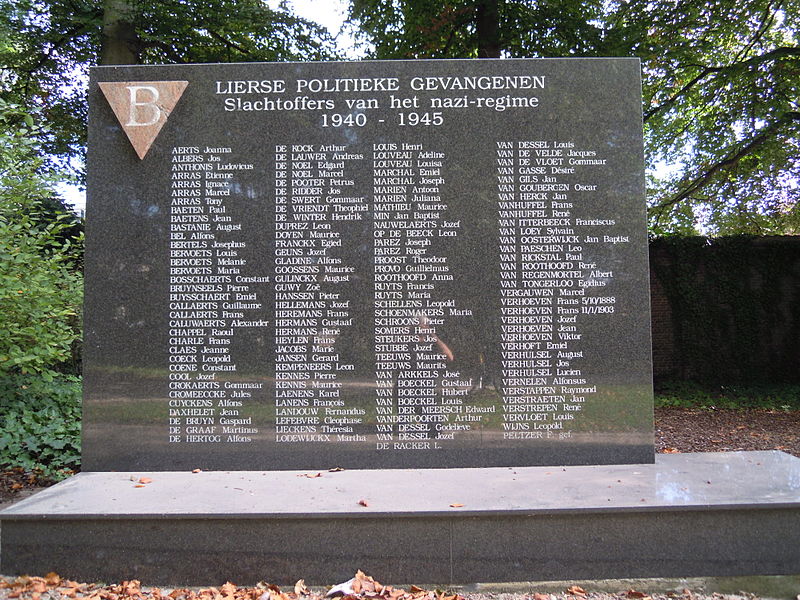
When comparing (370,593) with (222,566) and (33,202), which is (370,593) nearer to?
(222,566)

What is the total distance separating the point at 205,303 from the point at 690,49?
40.2ft

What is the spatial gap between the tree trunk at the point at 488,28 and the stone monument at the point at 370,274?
23.5ft

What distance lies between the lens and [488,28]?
11797mm

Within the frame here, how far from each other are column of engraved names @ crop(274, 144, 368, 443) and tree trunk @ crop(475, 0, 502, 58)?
7966mm

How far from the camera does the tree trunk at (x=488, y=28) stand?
11727mm

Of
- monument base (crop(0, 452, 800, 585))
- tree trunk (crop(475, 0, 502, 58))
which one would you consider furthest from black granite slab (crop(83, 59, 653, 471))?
tree trunk (crop(475, 0, 502, 58))

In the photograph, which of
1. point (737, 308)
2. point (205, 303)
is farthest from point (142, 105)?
point (737, 308)

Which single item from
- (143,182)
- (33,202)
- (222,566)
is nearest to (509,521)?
(222,566)

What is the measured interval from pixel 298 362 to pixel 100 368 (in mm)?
1807

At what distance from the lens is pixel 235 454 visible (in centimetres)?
503

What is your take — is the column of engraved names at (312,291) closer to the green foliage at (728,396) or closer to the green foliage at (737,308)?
the green foliage at (728,396)

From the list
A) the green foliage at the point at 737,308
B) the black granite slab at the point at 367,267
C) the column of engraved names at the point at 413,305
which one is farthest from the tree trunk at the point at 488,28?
the column of engraved names at the point at 413,305

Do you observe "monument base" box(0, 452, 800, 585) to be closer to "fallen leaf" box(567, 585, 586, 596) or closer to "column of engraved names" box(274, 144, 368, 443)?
"fallen leaf" box(567, 585, 586, 596)

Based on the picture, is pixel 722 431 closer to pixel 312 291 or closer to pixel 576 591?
pixel 576 591
